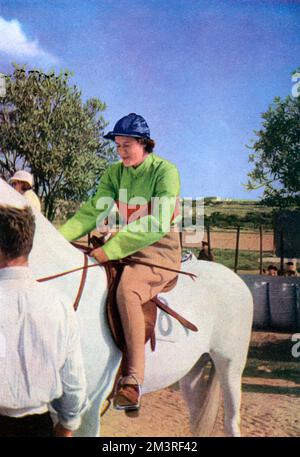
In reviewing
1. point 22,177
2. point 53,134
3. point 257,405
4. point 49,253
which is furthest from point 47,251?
point 257,405

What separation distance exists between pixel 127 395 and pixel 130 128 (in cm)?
133

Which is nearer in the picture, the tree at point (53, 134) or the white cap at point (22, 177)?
the white cap at point (22, 177)

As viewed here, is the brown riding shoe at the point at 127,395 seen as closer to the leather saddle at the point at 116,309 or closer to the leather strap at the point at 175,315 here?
the leather saddle at the point at 116,309

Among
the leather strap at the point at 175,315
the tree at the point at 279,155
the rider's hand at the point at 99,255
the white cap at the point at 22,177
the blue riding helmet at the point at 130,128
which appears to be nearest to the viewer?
the rider's hand at the point at 99,255

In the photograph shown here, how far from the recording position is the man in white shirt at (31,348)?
197 cm

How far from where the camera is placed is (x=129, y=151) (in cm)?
292

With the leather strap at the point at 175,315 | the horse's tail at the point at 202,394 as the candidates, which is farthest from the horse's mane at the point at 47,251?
the horse's tail at the point at 202,394

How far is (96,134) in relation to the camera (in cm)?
319

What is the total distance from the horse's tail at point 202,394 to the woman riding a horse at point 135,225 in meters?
0.58

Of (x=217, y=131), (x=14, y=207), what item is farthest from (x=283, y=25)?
(x=14, y=207)

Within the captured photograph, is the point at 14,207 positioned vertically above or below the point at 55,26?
below

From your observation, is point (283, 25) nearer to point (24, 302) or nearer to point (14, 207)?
point (14, 207)

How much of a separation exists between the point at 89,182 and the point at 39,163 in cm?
31

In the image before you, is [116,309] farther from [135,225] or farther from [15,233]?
[15,233]
